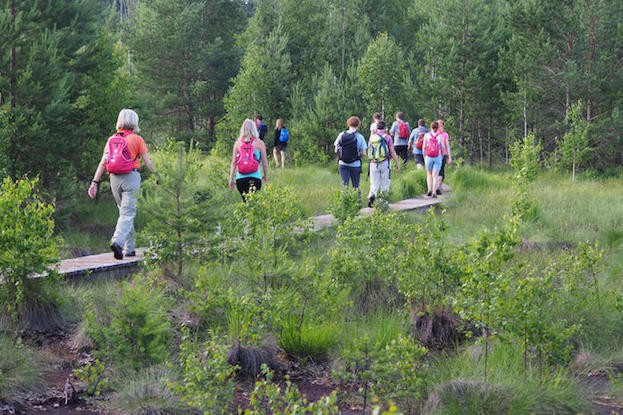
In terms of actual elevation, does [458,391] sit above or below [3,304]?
below

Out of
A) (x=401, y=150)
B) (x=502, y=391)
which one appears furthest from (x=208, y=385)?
(x=401, y=150)

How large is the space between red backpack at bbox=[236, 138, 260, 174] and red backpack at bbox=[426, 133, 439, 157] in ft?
19.3

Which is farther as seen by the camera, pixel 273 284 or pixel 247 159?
pixel 247 159

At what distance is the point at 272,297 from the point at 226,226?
1.42 m

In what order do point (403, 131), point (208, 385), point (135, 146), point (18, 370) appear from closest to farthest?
point (208, 385) → point (18, 370) → point (135, 146) → point (403, 131)

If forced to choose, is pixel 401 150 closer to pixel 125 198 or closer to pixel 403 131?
pixel 403 131

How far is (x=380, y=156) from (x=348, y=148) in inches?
31.5

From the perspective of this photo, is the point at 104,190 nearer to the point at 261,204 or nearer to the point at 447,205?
the point at 447,205

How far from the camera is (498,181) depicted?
1822 centimetres

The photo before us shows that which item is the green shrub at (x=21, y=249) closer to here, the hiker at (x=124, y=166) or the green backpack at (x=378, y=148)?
the hiker at (x=124, y=166)

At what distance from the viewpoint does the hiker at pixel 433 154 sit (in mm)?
15578

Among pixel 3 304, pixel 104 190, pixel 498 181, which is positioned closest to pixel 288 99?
pixel 498 181

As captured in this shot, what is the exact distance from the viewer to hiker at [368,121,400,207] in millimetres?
13641

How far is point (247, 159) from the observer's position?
414 inches
